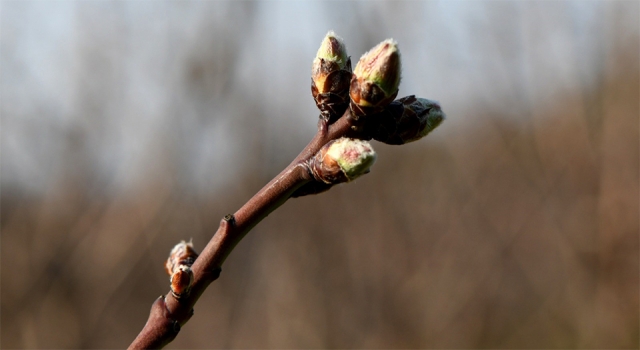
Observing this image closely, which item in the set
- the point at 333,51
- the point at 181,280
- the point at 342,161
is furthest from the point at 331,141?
the point at 181,280

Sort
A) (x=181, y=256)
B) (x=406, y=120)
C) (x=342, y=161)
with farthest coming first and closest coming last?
(x=181, y=256), (x=406, y=120), (x=342, y=161)

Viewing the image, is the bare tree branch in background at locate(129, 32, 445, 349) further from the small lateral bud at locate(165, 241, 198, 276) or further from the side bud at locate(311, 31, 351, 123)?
the small lateral bud at locate(165, 241, 198, 276)

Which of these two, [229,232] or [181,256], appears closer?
[229,232]

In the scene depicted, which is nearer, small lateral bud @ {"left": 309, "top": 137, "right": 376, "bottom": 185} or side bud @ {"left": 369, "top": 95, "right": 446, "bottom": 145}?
small lateral bud @ {"left": 309, "top": 137, "right": 376, "bottom": 185}

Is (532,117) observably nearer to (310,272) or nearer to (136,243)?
(310,272)

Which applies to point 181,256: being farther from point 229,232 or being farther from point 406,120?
point 406,120

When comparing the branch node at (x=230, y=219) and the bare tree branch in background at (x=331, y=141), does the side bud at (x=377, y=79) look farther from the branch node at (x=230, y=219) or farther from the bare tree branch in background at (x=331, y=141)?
the branch node at (x=230, y=219)

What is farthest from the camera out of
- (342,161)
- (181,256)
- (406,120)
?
(181,256)

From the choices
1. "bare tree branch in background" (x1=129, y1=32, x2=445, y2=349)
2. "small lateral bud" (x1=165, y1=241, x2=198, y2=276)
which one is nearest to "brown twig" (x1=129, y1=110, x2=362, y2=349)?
"bare tree branch in background" (x1=129, y1=32, x2=445, y2=349)
